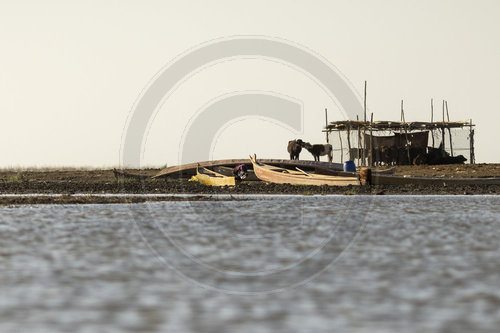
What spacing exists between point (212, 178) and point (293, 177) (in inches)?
175

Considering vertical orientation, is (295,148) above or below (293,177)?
Result: above

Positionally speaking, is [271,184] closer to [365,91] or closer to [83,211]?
[365,91]

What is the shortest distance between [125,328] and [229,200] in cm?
1900

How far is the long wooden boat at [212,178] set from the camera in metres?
34.1

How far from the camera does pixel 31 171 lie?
53500 mm

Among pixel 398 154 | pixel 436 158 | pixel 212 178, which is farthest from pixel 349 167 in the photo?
pixel 398 154

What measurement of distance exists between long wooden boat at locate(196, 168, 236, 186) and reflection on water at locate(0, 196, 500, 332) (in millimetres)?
15403

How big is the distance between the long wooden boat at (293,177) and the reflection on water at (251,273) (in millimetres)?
12773

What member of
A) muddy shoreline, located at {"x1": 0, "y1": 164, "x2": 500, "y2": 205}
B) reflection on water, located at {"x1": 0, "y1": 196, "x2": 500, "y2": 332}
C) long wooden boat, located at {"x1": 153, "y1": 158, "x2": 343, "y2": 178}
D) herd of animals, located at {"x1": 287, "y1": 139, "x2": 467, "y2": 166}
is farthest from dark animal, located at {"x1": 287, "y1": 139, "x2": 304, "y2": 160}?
reflection on water, located at {"x1": 0, "y1": 196, "x2": 500, "y2": 332}

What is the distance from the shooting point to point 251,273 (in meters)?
9.62

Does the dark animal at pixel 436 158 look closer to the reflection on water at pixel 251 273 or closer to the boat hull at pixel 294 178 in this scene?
the boat hull at pixel 294 178

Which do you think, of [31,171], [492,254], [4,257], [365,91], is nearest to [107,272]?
[4,257]

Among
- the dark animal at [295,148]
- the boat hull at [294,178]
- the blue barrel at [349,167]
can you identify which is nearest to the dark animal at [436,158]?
the dark animal at [295,148]

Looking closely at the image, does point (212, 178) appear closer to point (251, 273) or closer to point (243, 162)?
point (243, 162)
